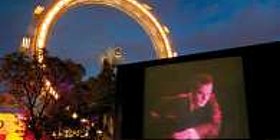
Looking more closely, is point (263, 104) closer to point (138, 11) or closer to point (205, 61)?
point (205, 61)

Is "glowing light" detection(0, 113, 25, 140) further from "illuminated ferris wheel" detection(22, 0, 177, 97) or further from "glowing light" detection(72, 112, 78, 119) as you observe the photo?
"glowing light" detection(72, 112, 78, 119)

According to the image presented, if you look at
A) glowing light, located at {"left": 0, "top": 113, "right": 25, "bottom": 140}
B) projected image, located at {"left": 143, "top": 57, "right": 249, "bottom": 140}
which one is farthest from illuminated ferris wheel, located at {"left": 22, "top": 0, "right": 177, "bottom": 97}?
projected image, located at {"left": 143, "top": 57, "right": 249, "bottom": 140}

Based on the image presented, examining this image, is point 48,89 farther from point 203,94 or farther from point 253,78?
point 253,78

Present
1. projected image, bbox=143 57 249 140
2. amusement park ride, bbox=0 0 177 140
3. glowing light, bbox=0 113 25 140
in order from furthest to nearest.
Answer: glowing light, bbox=0 113 25 140 < amusement park ride, bbox=0 0 177 140 < projected image, bbox=143 57 249 140

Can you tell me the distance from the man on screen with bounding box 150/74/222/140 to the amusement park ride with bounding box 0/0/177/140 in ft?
47.6

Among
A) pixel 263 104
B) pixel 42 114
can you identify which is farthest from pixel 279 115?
pixel 42 114

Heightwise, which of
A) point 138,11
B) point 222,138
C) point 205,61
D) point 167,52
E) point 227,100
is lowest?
point 222,138

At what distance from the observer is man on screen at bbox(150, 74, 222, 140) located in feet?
39.6

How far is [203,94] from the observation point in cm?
1227

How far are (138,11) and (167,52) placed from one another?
2.84m

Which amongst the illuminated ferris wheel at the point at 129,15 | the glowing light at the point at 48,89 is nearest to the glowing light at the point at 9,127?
the illuminated ferris wheel at the point at 129,15

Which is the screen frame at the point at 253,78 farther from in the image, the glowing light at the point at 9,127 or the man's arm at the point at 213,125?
the glowing light at the point at 9,127

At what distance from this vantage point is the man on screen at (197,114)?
12062 millimetres

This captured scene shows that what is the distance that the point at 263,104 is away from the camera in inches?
471
